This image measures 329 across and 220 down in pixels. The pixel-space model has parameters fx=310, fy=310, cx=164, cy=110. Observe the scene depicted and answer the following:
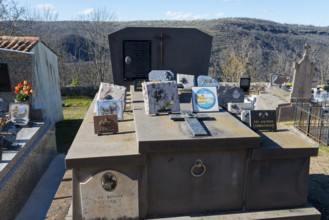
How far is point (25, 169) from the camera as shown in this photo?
19.3ft

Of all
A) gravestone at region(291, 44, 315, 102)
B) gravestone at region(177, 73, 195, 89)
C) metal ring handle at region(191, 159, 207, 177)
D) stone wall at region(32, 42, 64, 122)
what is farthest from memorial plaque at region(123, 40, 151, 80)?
gravestone at region(291, 44, 315, 102)

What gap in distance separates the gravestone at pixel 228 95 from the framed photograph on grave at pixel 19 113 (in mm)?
4389

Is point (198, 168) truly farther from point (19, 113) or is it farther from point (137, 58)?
point (137, 58)

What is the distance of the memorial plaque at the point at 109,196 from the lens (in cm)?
400

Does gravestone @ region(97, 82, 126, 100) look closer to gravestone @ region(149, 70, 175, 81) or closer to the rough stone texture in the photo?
the rough stone texture

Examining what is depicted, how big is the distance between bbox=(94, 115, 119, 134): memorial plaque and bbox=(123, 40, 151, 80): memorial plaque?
4800 millimetres

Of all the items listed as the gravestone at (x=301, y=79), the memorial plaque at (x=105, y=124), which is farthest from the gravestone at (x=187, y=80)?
the gravestone at (x=301, y=79)

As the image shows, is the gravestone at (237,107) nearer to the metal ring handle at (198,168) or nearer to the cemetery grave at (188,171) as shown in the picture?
the cemetery grave at (188,171)

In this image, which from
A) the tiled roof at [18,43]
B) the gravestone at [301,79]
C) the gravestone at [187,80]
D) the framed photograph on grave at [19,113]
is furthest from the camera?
the gravestone at [301,79]

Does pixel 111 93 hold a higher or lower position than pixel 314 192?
higher

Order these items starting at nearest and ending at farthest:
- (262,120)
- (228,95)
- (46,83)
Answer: (262,120) → (228,95) → (46,83)

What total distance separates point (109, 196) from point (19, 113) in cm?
412

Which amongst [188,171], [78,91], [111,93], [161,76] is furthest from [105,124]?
[78,91]

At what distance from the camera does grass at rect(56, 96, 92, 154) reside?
9711 millimetres
